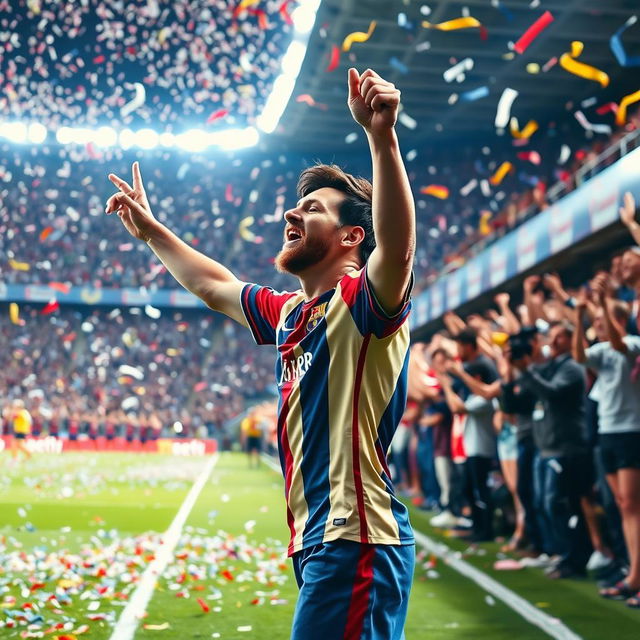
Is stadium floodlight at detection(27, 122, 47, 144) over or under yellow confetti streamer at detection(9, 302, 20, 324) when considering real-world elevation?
over

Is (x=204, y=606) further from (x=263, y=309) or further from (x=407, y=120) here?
(x=407, y=120)

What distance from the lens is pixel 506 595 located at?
6711 mm

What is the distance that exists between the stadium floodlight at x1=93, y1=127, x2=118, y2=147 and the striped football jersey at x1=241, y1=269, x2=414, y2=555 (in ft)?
158

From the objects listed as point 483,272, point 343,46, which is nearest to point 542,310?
point 483,272

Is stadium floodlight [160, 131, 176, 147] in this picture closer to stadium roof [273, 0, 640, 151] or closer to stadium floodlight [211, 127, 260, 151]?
stadium floodlight [211, 127, 260, 151]

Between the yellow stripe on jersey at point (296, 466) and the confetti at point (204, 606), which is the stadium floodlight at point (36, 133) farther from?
the yellow stripe on jersey at point (296, 466)

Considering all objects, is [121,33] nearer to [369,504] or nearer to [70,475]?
[70,475]

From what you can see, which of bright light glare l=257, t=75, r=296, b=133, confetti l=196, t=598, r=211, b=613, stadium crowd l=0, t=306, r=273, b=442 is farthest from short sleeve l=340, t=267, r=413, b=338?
A: stadium crowd l=0, t=306, r=273, b=442

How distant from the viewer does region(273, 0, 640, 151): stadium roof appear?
82.1 ft

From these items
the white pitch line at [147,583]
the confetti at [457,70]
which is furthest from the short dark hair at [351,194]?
the confetti at [457,70]

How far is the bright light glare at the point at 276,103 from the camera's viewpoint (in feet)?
114

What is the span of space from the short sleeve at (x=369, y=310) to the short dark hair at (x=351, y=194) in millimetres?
270

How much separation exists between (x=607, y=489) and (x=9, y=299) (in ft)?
145

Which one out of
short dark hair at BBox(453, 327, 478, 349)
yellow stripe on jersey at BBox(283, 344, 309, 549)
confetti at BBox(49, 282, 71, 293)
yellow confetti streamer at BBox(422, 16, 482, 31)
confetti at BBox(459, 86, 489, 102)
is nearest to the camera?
yellow stripe on jersey at BBox(283, 344, 309, 549)
